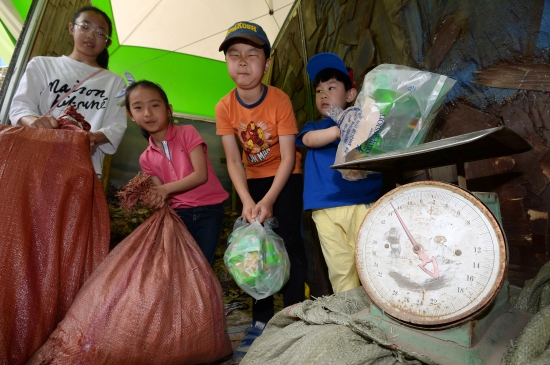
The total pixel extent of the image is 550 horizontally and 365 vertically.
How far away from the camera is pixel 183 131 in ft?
6.54

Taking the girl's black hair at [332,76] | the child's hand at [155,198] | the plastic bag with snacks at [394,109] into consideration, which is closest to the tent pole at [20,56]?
the child's hand at [155,198]

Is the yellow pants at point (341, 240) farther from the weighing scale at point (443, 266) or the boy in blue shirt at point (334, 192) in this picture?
the weighing scale at point (443, 266)

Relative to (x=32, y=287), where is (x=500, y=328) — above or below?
below

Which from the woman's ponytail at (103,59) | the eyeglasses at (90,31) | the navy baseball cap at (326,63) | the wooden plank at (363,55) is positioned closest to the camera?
the navy baseball cap at (326,63)

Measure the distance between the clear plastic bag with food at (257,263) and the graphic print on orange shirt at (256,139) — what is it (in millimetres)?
570

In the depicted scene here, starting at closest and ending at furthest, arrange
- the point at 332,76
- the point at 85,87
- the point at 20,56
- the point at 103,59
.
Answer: the point at 332,76 → the point at 85,87 → the point at 103,59 → the point at 20,56

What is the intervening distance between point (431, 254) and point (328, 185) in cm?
88

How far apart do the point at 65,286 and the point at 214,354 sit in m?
0.69

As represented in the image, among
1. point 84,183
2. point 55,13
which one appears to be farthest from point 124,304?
point 55,13

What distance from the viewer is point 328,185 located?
5.39ft

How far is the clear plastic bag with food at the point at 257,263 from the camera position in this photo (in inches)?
52.4

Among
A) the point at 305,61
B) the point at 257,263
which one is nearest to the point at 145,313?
the point at 257,263

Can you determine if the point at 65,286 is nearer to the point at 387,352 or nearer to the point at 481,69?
the point at 387,352

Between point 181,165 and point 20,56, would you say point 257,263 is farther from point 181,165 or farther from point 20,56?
point 20,56
